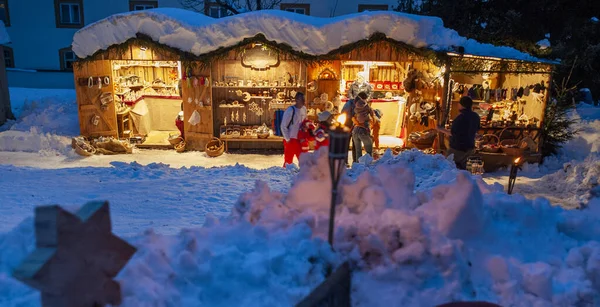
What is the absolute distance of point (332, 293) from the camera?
288 cm

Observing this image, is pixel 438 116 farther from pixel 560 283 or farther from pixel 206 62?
pixel 560 283

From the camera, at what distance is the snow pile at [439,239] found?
12.3ft

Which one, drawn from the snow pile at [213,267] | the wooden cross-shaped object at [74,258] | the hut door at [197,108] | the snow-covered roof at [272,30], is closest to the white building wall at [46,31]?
the snow-covered roof at [272,30]

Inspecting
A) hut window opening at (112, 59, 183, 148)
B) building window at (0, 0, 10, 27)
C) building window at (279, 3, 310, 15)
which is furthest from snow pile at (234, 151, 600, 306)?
building window at (0, 0, 10, 27)

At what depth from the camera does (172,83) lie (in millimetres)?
14633

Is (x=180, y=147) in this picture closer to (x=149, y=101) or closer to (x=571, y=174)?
(x=149, y=101)

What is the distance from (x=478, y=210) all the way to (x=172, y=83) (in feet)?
40.3

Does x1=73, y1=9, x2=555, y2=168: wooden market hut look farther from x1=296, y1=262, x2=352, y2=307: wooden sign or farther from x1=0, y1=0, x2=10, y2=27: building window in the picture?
x1=0, y1=0, x2=10, y2=27: building window

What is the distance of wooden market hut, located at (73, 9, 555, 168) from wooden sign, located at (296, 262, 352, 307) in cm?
867

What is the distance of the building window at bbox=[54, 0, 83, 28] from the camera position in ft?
72.9

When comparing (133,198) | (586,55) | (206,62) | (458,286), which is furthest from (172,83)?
(586,55)

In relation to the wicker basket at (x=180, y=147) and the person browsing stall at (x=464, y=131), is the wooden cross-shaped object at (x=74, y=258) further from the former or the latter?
the wicker basket at (x=180, y=147)

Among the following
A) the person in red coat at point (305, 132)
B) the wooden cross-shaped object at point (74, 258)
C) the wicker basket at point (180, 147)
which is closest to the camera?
the wooden cross-shaped object at point (74, 258)

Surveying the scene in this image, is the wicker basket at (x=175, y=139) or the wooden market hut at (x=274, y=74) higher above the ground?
the wooden market hut at (x=274, y=74)
